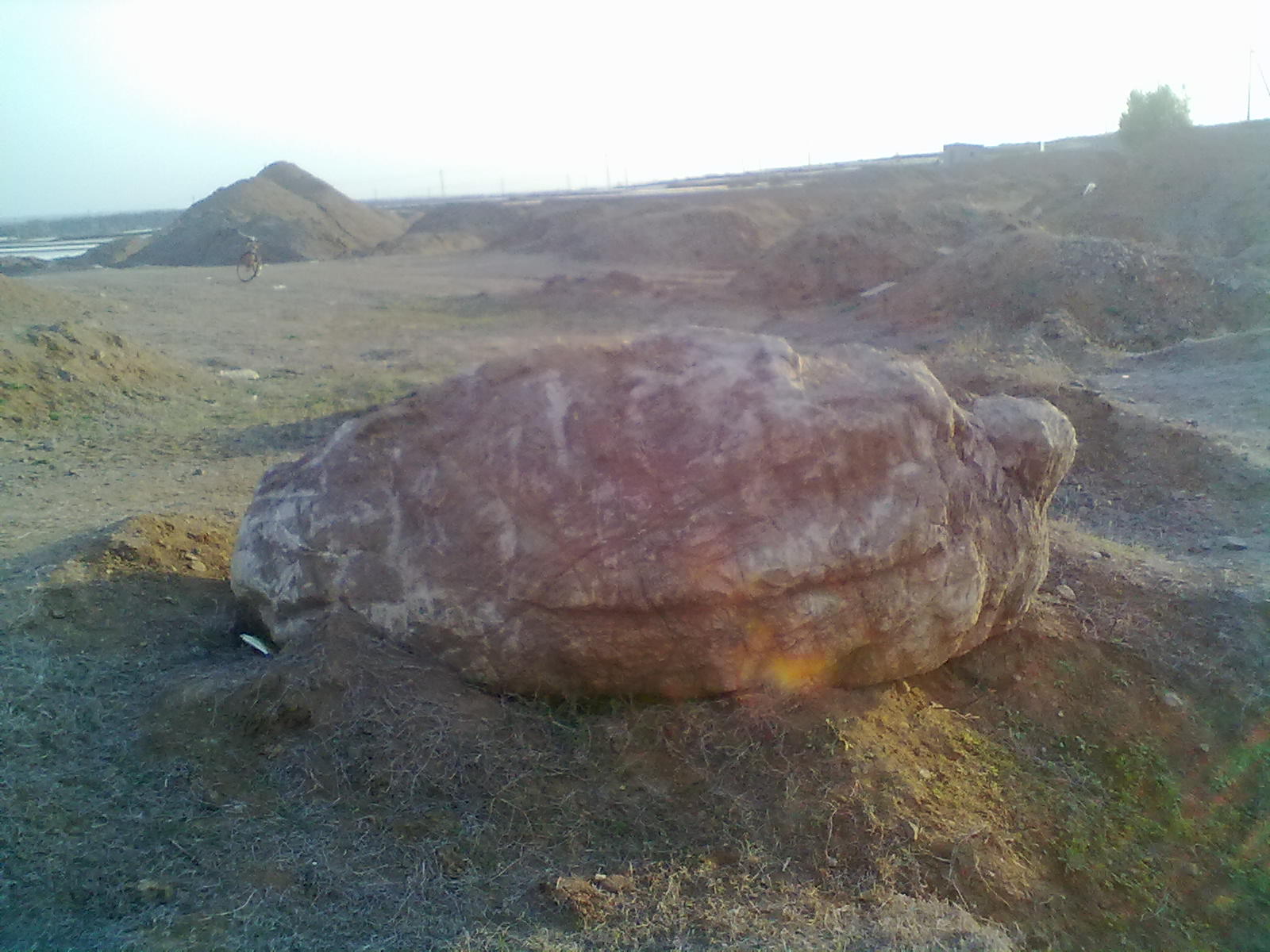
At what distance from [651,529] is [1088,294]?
1331 cm

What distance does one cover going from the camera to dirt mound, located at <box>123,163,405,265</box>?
105 feet

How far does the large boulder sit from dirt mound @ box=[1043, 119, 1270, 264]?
1803cm

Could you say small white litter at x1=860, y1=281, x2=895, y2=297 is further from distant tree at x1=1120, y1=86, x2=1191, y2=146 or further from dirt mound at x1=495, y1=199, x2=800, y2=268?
distant tree at x1=1120, y1=86, x2=1191, y2=146

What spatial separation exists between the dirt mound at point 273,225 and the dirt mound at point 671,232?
28.3 ft

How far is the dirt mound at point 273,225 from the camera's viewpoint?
32.2m

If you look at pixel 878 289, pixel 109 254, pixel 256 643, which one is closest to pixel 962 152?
pixel 878 289

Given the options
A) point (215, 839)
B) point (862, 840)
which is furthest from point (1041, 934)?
point (215, 839)

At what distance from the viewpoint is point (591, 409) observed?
3.87 m

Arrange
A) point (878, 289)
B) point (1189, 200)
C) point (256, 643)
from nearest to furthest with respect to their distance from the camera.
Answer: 1. point (256, 643)
2. point (878, 289)
3. point (1189, 200)

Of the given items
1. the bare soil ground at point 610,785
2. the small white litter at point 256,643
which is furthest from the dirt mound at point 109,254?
the small white litter at point 256,643

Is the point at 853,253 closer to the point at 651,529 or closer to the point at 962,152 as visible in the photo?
the point at 651,529

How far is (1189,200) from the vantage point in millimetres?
21656

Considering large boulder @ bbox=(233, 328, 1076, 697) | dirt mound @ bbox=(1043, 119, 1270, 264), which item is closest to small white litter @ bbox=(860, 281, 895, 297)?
dirt mound @ bbox=(1043, 119, 1270, 264)

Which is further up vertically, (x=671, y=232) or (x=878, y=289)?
(x=671, y=232)
